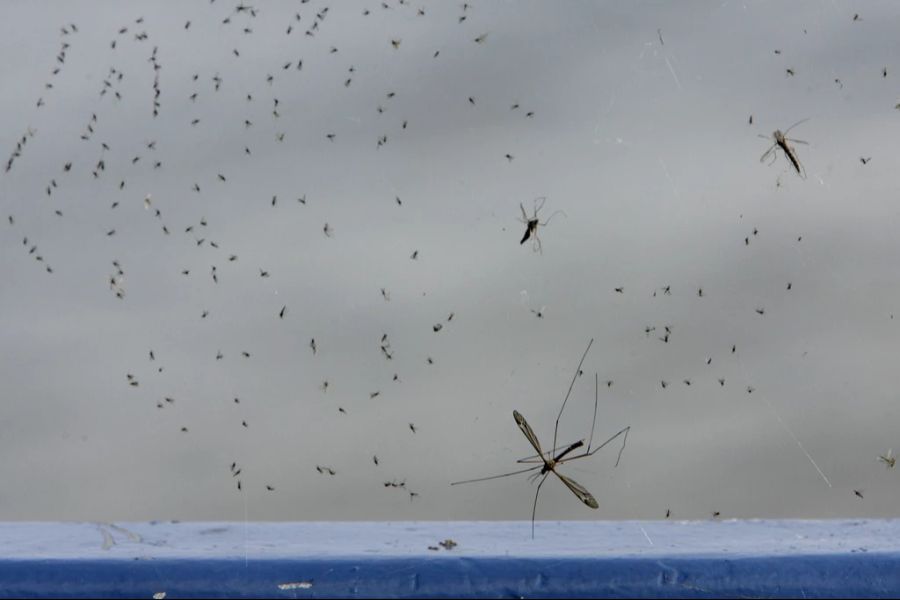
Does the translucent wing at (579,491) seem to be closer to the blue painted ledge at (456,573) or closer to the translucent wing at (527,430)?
the translucent wing at (527,430)

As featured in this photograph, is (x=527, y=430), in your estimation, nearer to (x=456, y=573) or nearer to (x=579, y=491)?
(x=579, y=491)

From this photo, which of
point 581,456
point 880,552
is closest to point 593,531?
point 880,552

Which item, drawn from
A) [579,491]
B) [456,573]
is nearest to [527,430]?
[579,491]

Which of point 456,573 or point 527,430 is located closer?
point 456,573

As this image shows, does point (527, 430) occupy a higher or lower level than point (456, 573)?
lower

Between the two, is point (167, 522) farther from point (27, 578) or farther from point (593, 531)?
point (593, 531)

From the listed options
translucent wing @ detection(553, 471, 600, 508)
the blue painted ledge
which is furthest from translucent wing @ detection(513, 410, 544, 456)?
the blue painted ledge
